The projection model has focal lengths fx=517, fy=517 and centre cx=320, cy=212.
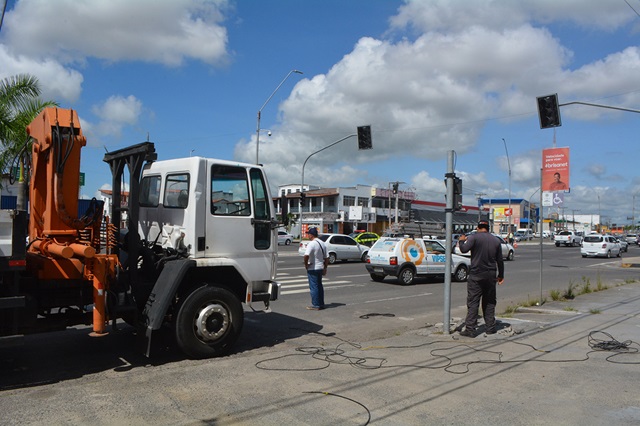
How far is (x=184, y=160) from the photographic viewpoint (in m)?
7.36

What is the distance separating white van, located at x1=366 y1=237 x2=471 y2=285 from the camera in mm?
17406

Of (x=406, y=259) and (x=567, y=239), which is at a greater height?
(x=406, y=259)

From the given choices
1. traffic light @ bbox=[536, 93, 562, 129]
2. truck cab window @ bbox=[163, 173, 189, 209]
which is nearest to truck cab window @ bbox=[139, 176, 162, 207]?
truck cab window @ bbox=[163, 173, 189, 209]

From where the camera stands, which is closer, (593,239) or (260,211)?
(260,211)

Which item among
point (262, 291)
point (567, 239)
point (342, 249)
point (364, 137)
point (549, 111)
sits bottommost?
point (567, 239)

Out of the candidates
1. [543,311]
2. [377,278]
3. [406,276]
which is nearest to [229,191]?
[543,311]

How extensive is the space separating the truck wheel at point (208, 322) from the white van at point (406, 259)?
10.7 m

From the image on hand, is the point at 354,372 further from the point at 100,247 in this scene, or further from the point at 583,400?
the point at 100,247

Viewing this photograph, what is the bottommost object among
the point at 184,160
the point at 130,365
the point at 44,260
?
the point at 130,365

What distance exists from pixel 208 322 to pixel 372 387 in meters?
2.45

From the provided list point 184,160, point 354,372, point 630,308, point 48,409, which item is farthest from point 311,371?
point 630,308

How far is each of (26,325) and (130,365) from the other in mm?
1388

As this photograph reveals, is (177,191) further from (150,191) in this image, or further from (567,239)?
(567,239)

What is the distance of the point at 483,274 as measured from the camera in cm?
853
